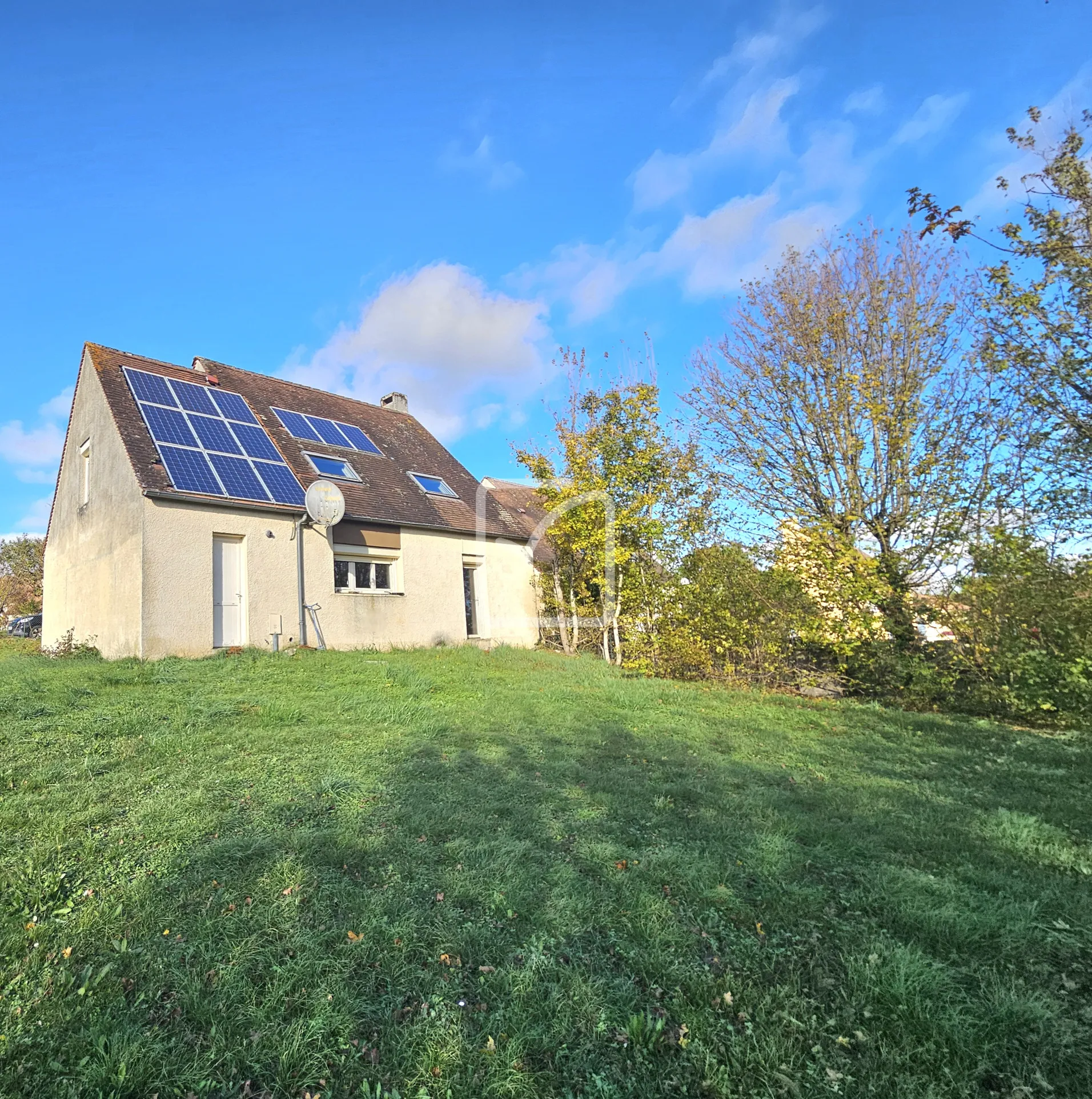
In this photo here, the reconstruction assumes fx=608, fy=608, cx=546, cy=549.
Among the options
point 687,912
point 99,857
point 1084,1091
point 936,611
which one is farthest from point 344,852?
point 936,611

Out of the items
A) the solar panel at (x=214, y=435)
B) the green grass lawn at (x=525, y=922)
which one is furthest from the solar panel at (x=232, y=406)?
the green grass lawn at (x=525, y=922)

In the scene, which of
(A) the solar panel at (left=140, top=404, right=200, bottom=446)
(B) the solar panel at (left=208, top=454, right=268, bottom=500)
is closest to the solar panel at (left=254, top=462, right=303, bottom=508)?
(B) the solar panel at (left=208, top=454, right=268, bottom=500)

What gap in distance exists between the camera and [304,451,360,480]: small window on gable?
45.8ft

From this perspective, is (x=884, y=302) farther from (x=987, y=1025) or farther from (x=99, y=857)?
(x=99, y=857)

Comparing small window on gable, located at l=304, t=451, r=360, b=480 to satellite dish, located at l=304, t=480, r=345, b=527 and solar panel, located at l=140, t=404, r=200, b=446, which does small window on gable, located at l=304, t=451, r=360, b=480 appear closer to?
satellite dish, located at l=304, t=480, r=345, b=527

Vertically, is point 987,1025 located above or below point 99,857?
below

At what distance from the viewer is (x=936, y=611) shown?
9.05m

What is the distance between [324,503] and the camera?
11766mm

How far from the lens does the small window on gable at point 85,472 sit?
12.9m

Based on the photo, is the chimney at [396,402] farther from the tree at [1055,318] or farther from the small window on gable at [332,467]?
the tree at [1055,318]

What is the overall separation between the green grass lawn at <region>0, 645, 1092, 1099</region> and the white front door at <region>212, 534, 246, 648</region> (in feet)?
19.0

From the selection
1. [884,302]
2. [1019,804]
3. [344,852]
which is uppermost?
[884,302]

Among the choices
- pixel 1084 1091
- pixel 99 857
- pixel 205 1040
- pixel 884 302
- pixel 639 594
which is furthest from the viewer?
pixel 639 594

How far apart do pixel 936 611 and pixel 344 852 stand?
29.5ft
